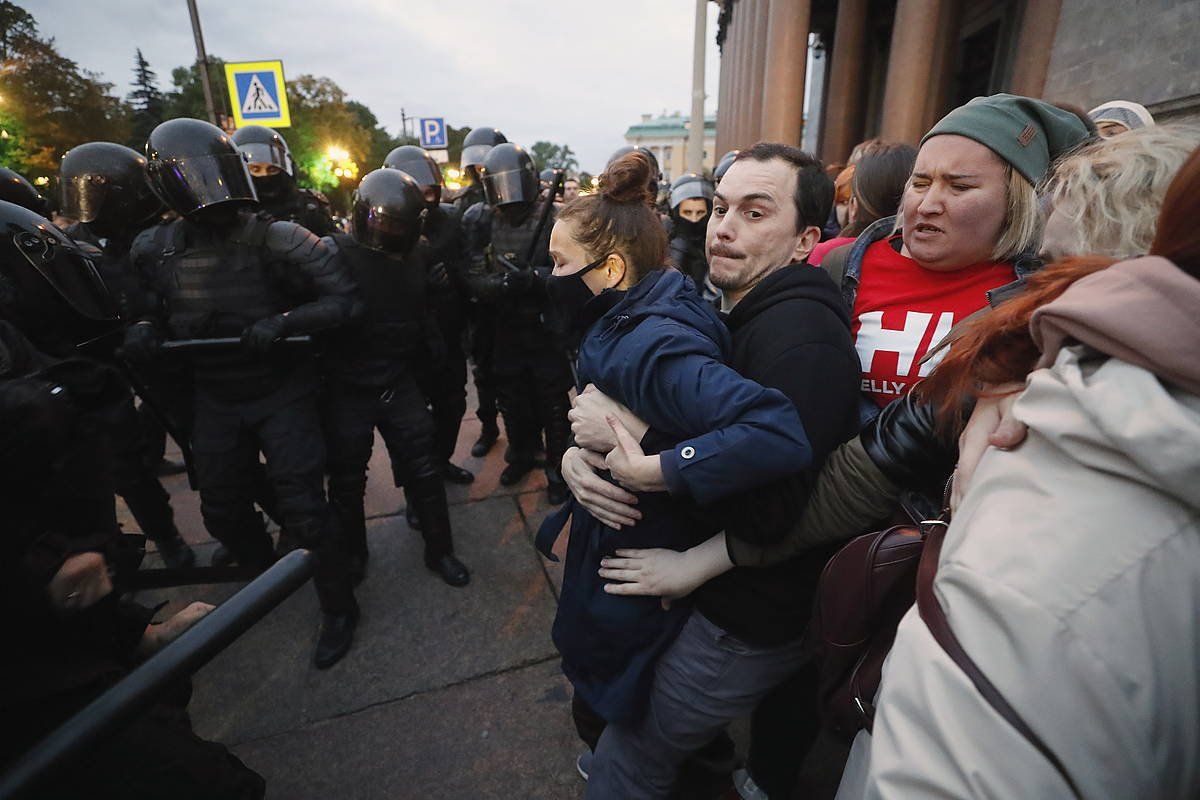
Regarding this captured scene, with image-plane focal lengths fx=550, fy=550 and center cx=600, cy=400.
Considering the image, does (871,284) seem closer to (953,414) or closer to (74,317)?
(953,414)

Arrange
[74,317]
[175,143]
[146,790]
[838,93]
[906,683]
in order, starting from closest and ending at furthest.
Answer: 1. [906,683]
2. [146,790]
3. [74,317]
4. [175,143]
5. [838,93]

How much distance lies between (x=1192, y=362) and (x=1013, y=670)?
1.07ft

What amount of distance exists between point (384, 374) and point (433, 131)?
1435 cm

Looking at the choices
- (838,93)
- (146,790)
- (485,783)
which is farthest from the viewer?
(838,93)

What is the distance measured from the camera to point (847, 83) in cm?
1166

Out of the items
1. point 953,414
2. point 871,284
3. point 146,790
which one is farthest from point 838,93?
point 146,790

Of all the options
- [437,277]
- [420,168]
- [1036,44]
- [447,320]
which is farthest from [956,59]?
[437,277]

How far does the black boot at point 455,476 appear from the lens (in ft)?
13.9

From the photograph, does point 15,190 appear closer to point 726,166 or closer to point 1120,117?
point 726,166

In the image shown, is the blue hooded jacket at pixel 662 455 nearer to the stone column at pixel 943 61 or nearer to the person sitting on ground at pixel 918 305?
the person sitting on ground at pixel 918 305

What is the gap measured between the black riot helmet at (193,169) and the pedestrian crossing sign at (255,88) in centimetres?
742

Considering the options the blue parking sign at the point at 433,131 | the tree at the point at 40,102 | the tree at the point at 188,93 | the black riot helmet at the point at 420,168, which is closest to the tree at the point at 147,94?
the tree at the point at 188,93

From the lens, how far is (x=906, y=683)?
62 centimetres

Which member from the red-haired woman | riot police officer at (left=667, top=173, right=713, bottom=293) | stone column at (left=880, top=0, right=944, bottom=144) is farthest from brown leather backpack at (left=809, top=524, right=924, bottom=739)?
stone column at (left=880, top=0, right=944, bottom=144)
